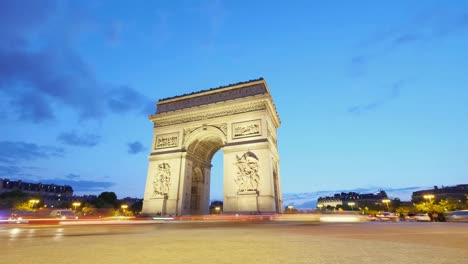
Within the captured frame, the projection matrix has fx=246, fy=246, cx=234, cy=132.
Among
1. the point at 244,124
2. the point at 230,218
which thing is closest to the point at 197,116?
the point at 244,124

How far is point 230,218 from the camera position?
1541 centimetres

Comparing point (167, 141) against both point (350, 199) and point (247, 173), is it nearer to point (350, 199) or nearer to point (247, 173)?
point (247, 173)

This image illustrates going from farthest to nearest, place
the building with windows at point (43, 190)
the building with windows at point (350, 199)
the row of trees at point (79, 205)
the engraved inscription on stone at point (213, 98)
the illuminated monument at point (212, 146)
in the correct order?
the building with windows at point (350, 199) < the building with windows at point (43, 190) < the row of trees at point (79, 205) < the engraved inscription on stone at point (213, 98) < the illuminated monument at point (212, 146)

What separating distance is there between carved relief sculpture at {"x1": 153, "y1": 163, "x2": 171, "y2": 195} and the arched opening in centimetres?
157

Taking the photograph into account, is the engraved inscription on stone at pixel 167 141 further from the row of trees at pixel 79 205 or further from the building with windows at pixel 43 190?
the building with windows at pixel 43 190

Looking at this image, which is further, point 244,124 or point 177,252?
point 244,124

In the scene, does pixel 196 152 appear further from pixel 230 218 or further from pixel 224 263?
pixel 224 263

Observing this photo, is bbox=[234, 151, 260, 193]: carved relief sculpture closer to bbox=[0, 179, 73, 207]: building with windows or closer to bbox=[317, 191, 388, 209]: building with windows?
bbox=[0, 179, 73, 207]: building with windows

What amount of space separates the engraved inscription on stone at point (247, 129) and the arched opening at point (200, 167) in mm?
1705

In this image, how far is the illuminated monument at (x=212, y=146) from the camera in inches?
703

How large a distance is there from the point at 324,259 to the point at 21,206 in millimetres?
53770

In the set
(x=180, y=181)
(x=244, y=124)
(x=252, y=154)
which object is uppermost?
(x=244, y=124)

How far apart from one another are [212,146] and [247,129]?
5972 mm

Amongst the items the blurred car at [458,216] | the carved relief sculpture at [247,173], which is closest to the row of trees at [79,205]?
the carved relief sculpture at [247,173]
